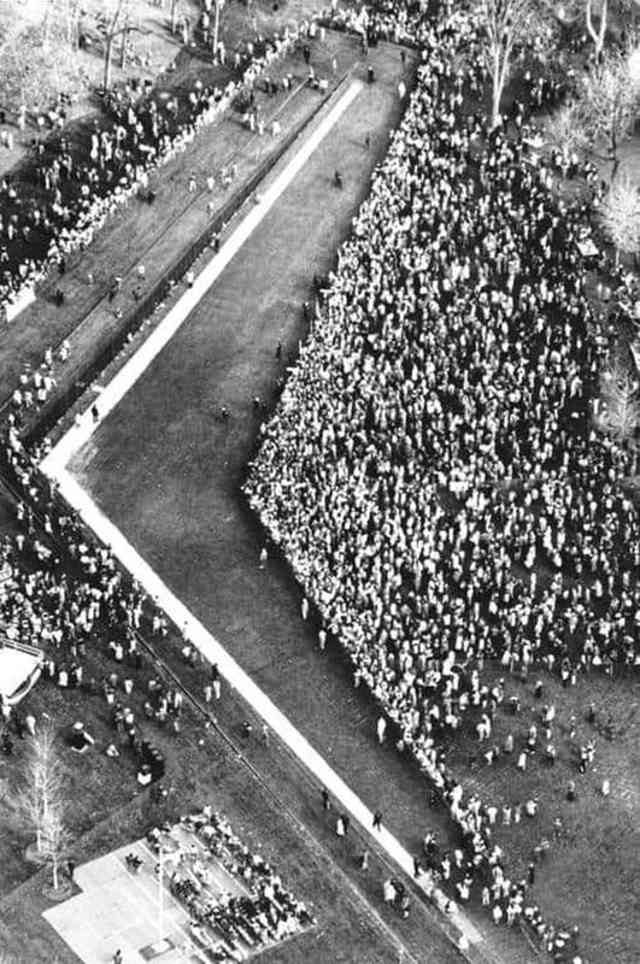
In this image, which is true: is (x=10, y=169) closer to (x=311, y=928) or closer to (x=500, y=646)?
(x=500, y=646)

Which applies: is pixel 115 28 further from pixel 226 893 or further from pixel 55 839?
pixel 226 893

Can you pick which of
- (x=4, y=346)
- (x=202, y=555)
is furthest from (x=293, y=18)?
(x=202, y=555)

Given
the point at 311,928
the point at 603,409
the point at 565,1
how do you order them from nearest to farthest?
1. the point at 311,928
2. the point at 603,409
3. the point at 565,1

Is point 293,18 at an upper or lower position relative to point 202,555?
upper

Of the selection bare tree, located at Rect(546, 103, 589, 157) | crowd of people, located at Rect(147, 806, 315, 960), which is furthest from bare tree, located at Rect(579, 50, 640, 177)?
crowd of people, located at Rect(147, 806, 315, 960)

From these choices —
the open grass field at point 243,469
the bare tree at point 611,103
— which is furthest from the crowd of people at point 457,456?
the bare tree at point 611,103

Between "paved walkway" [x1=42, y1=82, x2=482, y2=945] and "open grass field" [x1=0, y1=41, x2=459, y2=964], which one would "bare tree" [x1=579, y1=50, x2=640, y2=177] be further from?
"open grass field" [x1=0, y1=41, x2=459, y2=964]

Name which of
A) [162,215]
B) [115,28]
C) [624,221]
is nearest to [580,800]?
[624,221]
